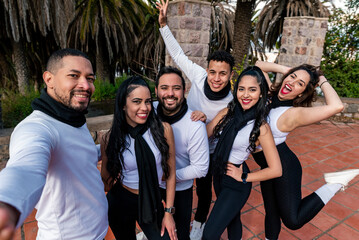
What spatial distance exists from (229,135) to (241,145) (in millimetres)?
132

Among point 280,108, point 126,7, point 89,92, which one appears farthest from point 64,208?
point 126,7

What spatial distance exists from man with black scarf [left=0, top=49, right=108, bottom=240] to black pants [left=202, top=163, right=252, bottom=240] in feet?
3.02

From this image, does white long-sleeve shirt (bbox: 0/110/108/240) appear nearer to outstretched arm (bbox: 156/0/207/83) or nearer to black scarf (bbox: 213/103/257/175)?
black scarf (bbox: 213/103/257/175)

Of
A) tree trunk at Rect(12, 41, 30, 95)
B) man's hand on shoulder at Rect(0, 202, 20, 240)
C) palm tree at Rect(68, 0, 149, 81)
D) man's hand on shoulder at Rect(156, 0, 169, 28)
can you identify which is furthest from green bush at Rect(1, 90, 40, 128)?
man's hand on shoulder at Rect(0, 202, 20, 240)

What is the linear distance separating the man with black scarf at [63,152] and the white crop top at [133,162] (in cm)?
39

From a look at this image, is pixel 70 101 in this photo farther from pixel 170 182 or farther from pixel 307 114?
pixel 307 114

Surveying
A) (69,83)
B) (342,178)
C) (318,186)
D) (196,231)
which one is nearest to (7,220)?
(69,83)

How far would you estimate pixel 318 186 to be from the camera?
3.42 m

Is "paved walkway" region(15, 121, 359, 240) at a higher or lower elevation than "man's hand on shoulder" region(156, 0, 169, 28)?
lower

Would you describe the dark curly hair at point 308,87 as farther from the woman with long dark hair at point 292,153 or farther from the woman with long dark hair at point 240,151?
the woman with long dark hair at point 240,151

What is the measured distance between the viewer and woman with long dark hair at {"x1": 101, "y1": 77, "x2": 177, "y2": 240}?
1.63 m

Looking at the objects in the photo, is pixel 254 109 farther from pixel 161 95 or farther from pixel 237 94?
pixel 161 95

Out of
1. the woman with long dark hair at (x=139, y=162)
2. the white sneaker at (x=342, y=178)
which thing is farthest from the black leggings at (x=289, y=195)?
the woman with long dark hair at (x=139, y=162)

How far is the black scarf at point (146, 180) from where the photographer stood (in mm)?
1611
